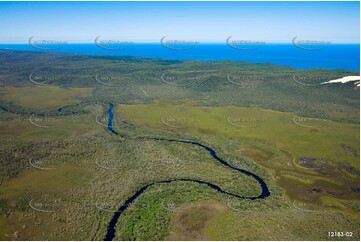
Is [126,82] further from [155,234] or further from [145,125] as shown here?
[155,234]

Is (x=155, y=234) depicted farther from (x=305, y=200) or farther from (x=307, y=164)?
(x=307, y=164)

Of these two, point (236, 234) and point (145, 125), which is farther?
point (145, 125)

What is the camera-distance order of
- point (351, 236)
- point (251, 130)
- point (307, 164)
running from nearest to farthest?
point (351, 236) → point (307, 164) → point (251, 130)

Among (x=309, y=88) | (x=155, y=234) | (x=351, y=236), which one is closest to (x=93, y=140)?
(x=155, y=234)

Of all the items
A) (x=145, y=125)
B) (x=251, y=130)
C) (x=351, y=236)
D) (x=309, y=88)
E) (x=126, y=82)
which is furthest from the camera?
(x=126, y=82)

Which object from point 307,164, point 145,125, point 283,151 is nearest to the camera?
point 307,164

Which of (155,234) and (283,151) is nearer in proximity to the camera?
(155,234)

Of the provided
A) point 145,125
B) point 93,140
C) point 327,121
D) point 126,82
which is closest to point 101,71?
point 126,82

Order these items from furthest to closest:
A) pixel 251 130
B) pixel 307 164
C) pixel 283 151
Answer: pixel 251 130
pixel 283 151
pixel 307 164
